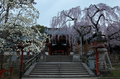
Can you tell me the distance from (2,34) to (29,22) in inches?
83.5

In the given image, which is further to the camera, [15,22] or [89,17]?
[89,17]

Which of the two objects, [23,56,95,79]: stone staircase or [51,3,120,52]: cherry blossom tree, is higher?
[51,3,120,52]: cherry blossom tree

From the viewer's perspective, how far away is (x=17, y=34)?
7.96 meters

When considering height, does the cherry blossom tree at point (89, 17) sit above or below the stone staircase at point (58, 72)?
above

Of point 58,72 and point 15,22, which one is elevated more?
point 15,22

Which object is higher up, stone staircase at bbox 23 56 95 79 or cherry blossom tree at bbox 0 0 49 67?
cherry blossom tree at bbox 0 0 49 67

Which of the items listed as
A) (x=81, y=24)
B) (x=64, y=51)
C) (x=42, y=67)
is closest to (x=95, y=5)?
(x=81, y=24)

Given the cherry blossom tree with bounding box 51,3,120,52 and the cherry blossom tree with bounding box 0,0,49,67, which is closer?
the cherry blossom tree with bounding box 0,0,49,67

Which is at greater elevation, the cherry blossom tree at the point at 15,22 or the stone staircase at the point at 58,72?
the cherry blossom tree at the point at 15,22

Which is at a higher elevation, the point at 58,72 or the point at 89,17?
the point at 89,17

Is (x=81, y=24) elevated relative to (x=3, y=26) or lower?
elevated

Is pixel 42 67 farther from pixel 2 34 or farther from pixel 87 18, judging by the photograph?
pixel 87 18

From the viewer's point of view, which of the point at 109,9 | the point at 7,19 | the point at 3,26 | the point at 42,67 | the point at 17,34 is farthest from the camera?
the point at 109,9

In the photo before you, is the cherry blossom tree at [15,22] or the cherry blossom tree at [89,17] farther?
the cherry blossom tree at [89,17]
